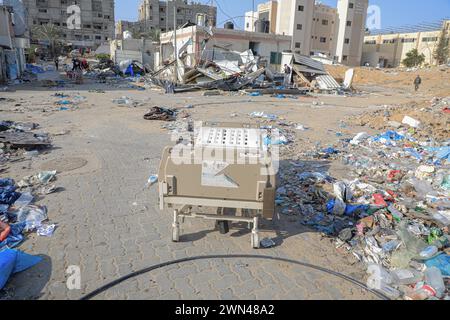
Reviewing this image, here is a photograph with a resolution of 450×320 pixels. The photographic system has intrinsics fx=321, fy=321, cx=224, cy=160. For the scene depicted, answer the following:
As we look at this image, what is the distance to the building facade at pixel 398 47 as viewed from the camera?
57094 millimetres

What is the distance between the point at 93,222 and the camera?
3787mm

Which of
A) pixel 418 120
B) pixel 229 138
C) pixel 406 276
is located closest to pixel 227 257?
pixel 229 138

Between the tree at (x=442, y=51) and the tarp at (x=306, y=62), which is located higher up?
the tree at (x=442, y=51)

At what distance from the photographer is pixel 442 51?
5006cm

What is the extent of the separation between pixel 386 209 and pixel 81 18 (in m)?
83.4

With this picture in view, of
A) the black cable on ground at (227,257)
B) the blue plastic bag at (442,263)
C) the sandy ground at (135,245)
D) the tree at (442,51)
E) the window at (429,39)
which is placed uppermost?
the window at (429,39)

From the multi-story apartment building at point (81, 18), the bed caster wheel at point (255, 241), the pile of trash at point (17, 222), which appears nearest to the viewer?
the pile of trash at point (17, 222)

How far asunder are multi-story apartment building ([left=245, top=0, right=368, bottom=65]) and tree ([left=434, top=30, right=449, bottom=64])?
11.4m

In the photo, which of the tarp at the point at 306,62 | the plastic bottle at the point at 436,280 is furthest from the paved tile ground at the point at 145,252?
the tarp at the point at 306,62

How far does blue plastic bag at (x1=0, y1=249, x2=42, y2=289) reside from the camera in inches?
105

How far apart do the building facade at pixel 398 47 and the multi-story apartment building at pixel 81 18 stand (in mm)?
57236

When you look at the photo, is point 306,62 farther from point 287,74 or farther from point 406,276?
point 406,276

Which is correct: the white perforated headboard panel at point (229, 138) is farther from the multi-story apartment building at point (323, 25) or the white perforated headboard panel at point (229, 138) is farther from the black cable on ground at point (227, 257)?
the multi-story apartment building at point (323, 25)

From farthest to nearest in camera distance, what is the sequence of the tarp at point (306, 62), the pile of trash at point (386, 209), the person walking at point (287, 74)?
1. the tarp at point (306, 62)
2. the person walking at point (287, 74)
3. the pile of trash at point (386, 209)
